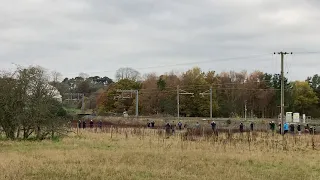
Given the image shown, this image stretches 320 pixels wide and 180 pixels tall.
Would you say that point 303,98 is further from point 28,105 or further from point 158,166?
point 158,166

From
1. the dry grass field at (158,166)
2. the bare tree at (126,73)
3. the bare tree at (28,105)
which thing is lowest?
the dry grass field at (158,166)

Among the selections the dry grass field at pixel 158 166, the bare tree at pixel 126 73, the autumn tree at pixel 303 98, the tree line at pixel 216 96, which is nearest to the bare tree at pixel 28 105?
the dry grass field at pixel 158 166

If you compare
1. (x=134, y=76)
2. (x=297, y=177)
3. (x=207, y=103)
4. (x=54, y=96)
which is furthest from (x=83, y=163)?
(x=134, y=76)

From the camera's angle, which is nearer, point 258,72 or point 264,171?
point 264,171

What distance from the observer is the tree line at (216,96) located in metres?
94.2

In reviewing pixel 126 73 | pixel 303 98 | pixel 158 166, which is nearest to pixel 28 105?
pixel 158 166

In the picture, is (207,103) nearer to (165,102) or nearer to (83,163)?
(165,102)

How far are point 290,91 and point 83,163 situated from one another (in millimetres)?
86770

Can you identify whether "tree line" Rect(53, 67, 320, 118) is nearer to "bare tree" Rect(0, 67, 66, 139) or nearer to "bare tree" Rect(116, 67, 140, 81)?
"bare tree" Rect(116, 67, 140, 81)

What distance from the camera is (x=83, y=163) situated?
52.0ft

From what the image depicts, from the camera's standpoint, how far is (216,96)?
317 ft

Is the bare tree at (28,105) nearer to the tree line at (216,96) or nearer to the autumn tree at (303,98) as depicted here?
the tree line at (216,96)

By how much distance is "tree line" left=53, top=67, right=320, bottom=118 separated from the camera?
309ft

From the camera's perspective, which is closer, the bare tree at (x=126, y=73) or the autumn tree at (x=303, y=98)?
the autumn tree at (x=303, y=98)
